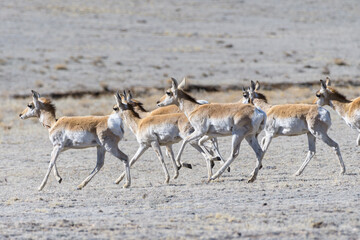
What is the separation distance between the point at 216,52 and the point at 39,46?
12.1 m

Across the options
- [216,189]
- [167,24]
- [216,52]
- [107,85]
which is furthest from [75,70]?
[216,189]

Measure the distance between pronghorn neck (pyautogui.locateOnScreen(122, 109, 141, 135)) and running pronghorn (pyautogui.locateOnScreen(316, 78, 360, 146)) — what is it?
4.07 meters

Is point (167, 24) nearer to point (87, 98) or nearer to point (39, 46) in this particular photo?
point (39, 46)

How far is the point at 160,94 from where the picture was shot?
114ft

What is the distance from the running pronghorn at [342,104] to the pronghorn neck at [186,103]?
2891mm

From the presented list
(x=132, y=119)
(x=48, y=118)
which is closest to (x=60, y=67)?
(x=48, y=118)

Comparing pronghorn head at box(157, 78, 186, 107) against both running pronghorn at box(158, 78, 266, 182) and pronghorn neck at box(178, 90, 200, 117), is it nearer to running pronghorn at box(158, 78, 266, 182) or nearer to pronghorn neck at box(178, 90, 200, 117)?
pronghorn neck at box(178, 90, 200, 117)

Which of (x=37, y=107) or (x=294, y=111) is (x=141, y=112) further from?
(x=294, y=111)

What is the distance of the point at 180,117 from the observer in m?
14.5

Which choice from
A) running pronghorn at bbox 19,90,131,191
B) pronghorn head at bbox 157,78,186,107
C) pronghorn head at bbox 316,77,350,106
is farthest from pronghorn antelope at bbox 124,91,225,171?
pronghorn head at bbox 316,77,350,106

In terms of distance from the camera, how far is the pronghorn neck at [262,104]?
15863mm

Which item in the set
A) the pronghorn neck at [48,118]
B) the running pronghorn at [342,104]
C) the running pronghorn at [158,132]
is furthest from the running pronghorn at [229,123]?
the pronghorn neck at [48,118]

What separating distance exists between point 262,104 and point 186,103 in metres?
2.20

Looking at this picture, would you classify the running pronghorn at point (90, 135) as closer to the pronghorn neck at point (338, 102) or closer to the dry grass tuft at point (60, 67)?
the pronghorn neck at point (338, 102)
